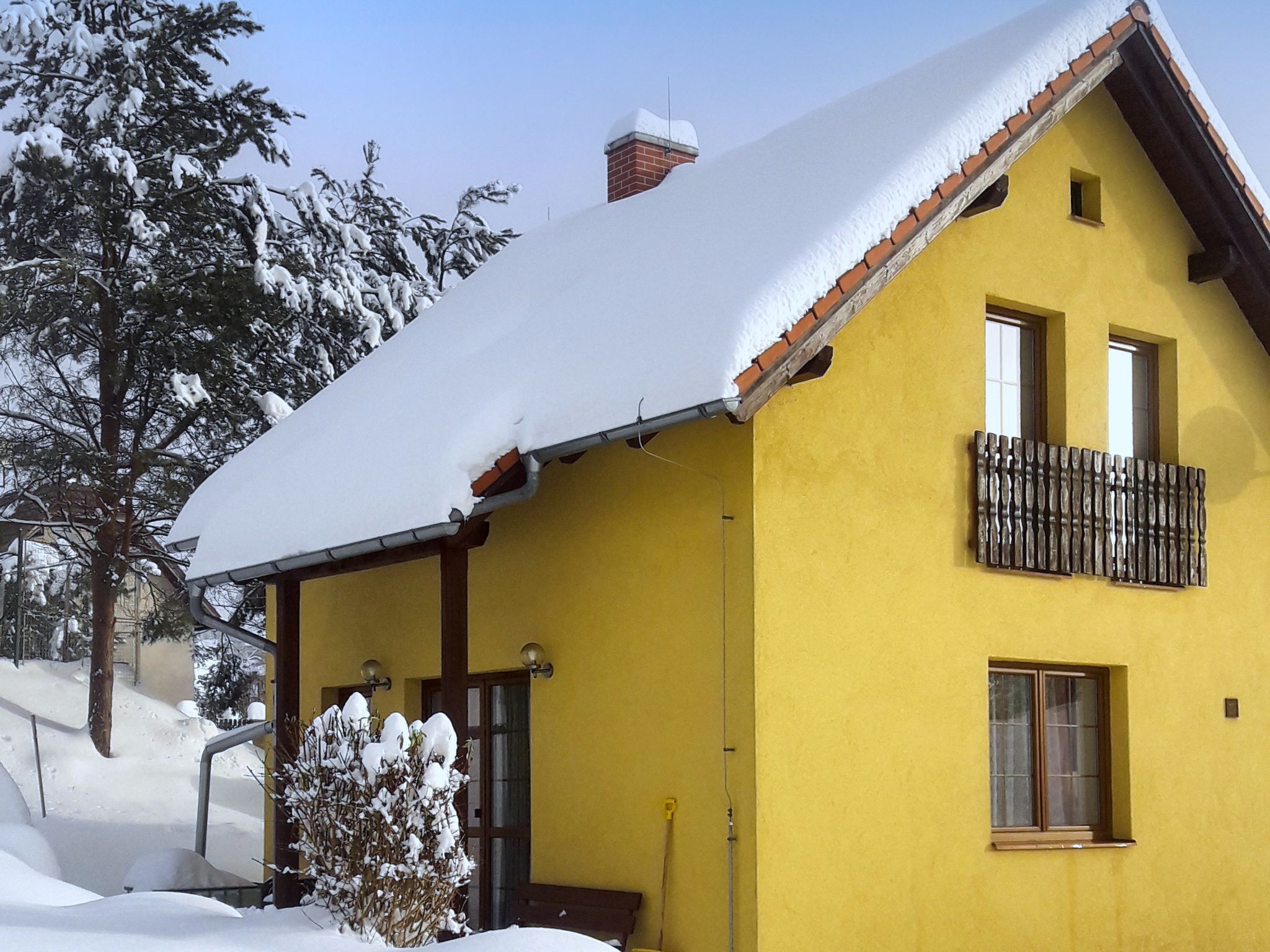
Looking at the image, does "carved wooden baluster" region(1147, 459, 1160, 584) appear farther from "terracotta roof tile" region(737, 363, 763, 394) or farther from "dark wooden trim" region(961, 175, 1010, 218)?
"terracotta roof tile" region(737, 363, 763, 394)

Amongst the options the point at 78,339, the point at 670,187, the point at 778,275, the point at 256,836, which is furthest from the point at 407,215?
the point at 778,275

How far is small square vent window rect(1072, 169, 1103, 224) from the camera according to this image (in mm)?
10406

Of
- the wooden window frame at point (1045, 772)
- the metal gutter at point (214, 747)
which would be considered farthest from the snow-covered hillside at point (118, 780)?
the wooden window frame at point (1045, 772)

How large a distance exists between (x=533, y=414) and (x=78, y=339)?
47.8 ft

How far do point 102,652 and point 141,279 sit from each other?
5.28m

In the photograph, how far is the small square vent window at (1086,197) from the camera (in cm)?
1041

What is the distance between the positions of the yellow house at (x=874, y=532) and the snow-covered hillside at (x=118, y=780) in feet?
22.6

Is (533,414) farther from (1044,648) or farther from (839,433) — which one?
(1044,648)

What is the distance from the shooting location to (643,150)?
1295 centimetres

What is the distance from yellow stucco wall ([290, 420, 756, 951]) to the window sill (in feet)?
6.46

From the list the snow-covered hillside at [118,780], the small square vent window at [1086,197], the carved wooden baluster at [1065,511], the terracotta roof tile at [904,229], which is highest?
the small square vent window at [1086,197]

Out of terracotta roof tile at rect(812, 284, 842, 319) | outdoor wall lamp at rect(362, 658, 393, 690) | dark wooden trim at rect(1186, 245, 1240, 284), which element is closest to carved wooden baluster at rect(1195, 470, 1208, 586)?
dark wooden trim at rect(1186, 245, 1240, 284)

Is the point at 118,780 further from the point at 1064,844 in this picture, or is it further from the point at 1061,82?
the point at 1061,82

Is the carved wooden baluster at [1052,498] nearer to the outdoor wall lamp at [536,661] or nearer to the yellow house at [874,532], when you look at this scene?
the yellow house at [874,532]
